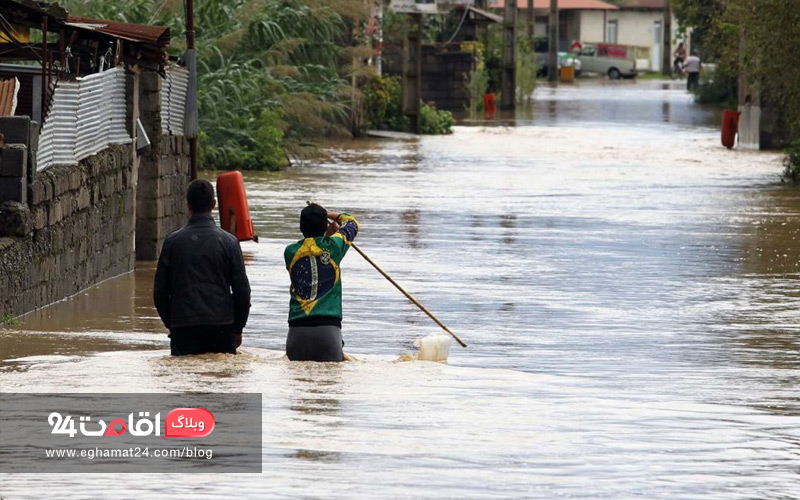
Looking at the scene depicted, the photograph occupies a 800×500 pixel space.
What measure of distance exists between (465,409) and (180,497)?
103 inches

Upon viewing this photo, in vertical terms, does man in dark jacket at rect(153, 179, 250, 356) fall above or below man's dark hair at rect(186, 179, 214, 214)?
below

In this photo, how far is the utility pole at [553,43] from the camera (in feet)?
285

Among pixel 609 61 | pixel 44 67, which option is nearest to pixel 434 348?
pixel 44 67

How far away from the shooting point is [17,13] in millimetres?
17031

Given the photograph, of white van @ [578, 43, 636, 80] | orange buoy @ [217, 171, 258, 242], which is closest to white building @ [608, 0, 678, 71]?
white van @ [578, 43, 636, 80]

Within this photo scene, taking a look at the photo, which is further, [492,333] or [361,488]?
[492,333]

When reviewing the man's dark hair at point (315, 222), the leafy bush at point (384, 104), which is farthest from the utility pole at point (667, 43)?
the man's dark hair at point (315, 222)

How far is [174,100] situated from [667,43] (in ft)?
266

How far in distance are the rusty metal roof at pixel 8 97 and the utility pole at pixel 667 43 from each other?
8315 cm

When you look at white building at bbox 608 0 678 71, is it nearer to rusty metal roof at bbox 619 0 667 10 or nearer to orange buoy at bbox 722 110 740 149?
rusty metal roof at bbox 619 0 667 10

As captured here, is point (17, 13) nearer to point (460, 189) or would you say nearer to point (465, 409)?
point (465, 409)

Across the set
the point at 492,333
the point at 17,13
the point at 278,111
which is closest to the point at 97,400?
the point at 492,333

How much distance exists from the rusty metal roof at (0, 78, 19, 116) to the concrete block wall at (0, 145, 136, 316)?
2.67 ft

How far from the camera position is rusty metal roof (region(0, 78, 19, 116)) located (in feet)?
53.1
